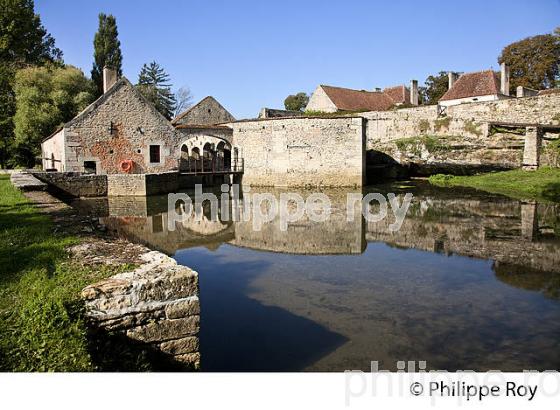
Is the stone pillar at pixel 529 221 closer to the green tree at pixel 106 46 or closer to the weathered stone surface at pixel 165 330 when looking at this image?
the weathered stone surface at pixel 165 330

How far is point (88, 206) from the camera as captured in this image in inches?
605

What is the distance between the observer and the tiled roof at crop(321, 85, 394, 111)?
3753 centimetres

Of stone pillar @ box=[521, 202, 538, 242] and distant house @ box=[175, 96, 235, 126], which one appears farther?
distant house @ box=[175, 96, 235, 126]

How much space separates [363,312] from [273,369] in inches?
68.1

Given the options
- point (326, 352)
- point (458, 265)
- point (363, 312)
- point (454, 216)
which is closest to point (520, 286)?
point (458, 265)

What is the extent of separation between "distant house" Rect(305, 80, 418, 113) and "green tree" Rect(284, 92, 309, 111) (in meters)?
20.6

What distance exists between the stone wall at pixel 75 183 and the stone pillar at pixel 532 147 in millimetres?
20305

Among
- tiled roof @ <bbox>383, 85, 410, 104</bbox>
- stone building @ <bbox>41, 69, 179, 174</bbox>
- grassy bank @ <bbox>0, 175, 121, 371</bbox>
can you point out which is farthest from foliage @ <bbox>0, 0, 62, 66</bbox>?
tiled roof @ <bbox>383, 85, 410, 104</bbox>

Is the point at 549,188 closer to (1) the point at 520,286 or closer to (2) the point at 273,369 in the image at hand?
(1) the point at 520,286

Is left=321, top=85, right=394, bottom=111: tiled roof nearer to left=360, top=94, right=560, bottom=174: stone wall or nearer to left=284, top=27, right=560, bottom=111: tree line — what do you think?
left=360, top=94, right=560, bottom=174: stone wall

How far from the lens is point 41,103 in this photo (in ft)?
102

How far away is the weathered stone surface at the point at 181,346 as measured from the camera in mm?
3896

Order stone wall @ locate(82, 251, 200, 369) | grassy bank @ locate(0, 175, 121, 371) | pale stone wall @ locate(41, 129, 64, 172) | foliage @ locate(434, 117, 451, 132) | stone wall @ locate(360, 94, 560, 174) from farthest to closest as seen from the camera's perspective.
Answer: foliage @ locate(434, 117, 451, 132)
stone wall @ locate(360, 94, 560, 174)
pale stone wall @ locate(41, 129, 64, 172)
stone wall @ locate(82, 251, 200, 369)
grassy bank @ locate(0, 175, 121, 371)
